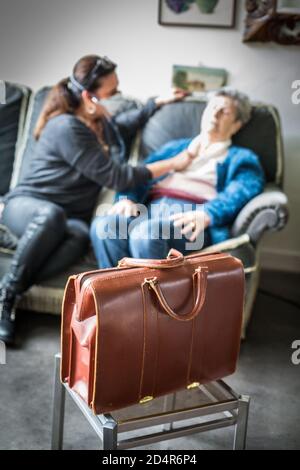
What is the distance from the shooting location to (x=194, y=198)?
2.48 m

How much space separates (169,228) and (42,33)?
4.26 feet

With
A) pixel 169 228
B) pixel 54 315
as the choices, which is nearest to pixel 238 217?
pixel 169 228

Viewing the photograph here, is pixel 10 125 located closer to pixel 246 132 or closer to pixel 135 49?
pixel 135 49

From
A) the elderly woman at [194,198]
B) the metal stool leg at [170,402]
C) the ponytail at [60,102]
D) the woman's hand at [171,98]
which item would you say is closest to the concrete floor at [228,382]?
the metal stool leg at [170,402]

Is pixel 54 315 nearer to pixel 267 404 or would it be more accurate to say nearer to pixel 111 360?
pixel 267 404

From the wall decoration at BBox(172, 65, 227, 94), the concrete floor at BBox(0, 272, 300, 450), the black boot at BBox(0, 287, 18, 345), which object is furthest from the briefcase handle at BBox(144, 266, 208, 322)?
the wall decoration at BBox(172, 65, 227, 94)

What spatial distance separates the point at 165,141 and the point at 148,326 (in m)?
1.45

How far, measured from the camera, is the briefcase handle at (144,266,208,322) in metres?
1.33

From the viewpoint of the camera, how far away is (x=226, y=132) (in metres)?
2.56

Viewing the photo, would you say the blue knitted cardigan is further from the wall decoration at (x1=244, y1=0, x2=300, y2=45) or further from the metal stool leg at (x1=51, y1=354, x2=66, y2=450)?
the metal stool leg at (x1=51, y1=354, x2=66, y2=450)

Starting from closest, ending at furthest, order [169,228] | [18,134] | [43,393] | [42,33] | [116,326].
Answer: [116,326] → [43,393] → [169,228] → [18,134] → [42,33]

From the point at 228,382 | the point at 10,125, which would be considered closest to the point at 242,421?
the point at 228,382

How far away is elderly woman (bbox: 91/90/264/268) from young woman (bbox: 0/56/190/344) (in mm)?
65

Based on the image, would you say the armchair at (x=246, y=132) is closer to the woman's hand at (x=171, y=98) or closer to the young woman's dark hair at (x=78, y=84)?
the woman's hand at (x=171, y=98)
